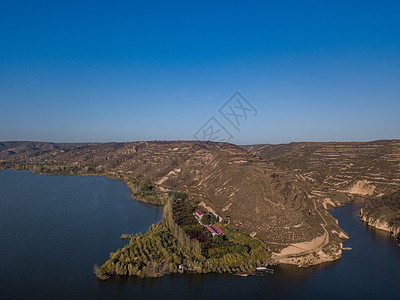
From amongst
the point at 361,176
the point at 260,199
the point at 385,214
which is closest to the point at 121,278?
the point at 260,199

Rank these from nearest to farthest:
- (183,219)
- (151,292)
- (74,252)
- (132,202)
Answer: (151,292) → (74,252) → (183,219) → (132,202)

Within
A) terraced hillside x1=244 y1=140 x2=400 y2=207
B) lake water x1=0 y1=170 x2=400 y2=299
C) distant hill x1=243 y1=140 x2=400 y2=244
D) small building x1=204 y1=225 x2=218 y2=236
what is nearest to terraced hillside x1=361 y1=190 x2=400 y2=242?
distant hill x1=243 y1=140 x2=400 y2=244

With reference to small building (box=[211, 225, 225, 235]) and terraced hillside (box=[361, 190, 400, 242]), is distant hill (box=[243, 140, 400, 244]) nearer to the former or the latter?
terraced hillside (box=[361, 190, 400, 242])

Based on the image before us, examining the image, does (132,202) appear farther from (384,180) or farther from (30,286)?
(384,180)

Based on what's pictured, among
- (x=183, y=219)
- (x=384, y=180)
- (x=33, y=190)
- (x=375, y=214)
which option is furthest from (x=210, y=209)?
(x=33, y=190)

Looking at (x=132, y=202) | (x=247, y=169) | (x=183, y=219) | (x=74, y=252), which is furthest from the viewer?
(x=132, y=202)
